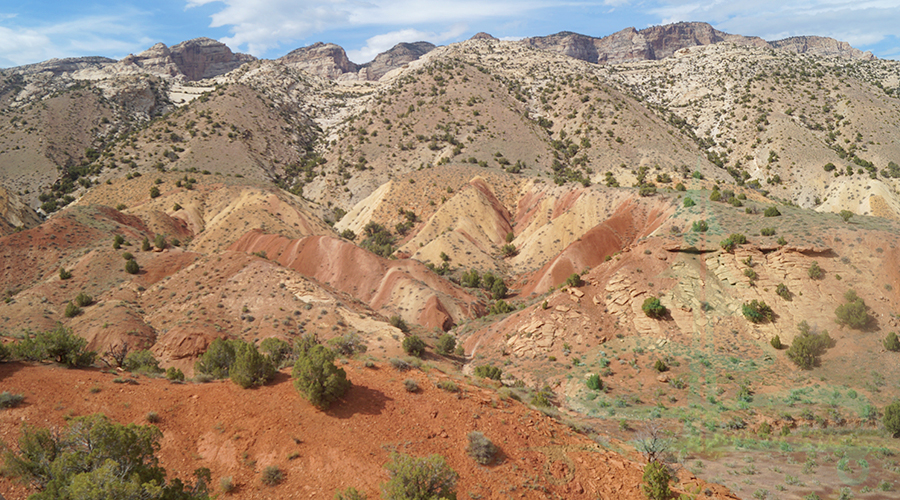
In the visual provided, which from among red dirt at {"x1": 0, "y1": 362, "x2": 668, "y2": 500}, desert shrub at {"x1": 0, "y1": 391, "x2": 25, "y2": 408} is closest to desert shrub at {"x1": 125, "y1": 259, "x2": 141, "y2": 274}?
red dirt at {"x1": 0, "y1": 362, "x2": 668, "y2": 500}

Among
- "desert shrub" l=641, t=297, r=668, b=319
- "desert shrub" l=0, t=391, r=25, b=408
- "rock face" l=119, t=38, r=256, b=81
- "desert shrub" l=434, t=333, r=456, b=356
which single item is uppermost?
"rock face" l=119, t=38, r=256, b=81

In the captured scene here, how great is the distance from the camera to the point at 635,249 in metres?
36.0

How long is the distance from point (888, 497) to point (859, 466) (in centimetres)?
263

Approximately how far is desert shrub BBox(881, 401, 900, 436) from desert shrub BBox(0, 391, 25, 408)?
32831mm

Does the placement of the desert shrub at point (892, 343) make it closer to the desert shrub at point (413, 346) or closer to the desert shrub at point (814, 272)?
the desert shrub at point (814, 272)

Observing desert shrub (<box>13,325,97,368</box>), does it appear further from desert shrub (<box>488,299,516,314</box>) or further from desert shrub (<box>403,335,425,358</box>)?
desert shrub (<box>488,299,516,314</box>)

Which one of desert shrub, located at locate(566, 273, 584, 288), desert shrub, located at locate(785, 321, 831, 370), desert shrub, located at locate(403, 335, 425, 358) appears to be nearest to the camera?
desert shrub, located at locate(785, 321, 831, 370)

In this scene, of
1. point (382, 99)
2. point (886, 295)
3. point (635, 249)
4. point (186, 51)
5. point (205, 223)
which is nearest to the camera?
point (886, 295)

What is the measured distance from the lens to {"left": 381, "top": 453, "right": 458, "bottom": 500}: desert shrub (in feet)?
34.7

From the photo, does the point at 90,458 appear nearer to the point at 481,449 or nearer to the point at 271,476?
the point at 271,476

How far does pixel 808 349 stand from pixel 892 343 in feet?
13.0

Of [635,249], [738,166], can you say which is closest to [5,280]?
[635,249]

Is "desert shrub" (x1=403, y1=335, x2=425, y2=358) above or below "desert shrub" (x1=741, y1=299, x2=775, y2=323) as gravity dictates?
below

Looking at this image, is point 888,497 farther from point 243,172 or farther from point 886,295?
point 243,172
